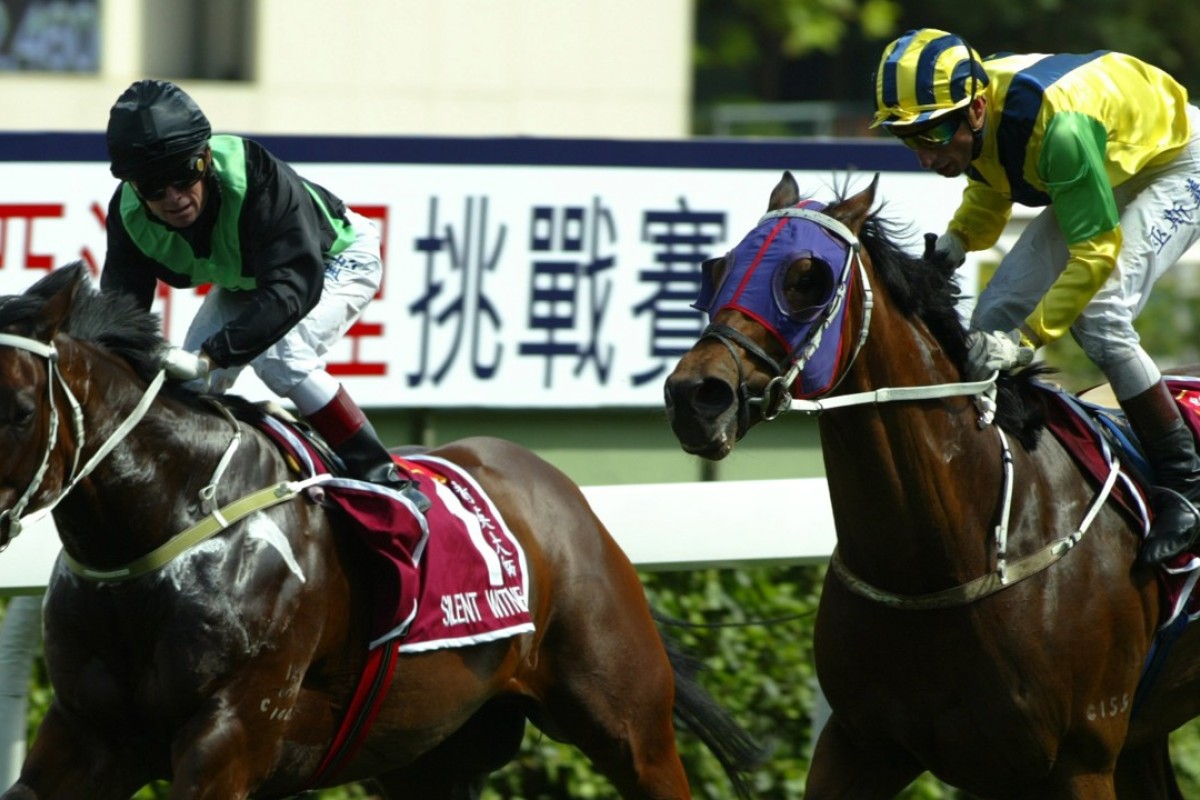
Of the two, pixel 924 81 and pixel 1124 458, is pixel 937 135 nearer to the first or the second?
pixel 924 81

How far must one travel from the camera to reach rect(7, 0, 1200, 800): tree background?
545 centimetres

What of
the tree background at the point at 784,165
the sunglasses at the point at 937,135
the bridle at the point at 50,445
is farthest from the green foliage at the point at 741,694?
the bridle at the point at 50,445

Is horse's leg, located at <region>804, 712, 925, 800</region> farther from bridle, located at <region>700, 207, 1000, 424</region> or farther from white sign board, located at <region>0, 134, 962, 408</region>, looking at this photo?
white sign board, located at <region>0, 134, 962, 408</region>

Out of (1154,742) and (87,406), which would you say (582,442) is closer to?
(1154,742)

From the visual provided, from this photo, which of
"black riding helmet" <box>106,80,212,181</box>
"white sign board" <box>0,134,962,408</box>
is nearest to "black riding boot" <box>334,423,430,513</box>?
"black riding helmet" <box>106,80,212,181</box>

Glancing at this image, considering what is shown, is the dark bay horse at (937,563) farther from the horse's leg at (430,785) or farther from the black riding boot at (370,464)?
the horse's leg at (430,785)

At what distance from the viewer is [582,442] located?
7.06 meters

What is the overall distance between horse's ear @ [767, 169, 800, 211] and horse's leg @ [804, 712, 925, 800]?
104cm

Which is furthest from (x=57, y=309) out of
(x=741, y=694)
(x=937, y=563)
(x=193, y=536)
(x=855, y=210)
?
(x=741, y=694)


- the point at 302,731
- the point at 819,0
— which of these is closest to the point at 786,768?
the point at 302,731

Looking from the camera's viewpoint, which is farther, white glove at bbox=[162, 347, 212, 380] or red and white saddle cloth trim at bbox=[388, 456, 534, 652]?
red and white saddle cloth trim at bbox=[388, 456, 534, 652]

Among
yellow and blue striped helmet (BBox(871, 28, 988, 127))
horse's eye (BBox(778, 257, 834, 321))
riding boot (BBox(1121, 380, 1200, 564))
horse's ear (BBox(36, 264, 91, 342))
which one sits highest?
yellow and blue striped helmet (BBox(871, 28, 988, 127))

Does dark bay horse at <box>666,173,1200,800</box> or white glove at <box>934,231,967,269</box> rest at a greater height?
white glove at <box>934,231,967,269</box>

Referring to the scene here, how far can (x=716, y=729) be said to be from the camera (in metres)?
4.79
